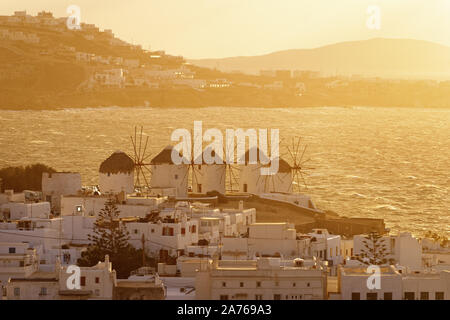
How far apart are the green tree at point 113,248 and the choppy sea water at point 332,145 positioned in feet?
72.4

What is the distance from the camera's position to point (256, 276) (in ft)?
87.9

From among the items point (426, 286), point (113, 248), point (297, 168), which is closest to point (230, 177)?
point (297, 168)

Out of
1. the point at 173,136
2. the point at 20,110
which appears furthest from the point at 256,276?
the point at 20,110

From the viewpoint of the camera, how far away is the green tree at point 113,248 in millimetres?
33094

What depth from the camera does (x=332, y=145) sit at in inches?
4702

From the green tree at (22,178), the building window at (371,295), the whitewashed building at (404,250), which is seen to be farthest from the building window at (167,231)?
the green tree at (22,178)

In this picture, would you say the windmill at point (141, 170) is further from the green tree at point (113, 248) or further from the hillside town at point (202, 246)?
the green tree at point (113, 248)

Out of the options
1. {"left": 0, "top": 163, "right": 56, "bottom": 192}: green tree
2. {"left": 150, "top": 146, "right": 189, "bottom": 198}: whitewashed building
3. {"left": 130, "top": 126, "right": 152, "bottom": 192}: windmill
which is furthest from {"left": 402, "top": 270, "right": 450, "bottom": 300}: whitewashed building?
{"left": 0, "top": 163, "right": 56, "bottom": 192}: green tree

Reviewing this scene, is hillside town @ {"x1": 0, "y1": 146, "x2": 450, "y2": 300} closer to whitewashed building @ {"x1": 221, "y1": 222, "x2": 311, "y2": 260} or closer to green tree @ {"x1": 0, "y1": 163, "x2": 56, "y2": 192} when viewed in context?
whitewashed building @ {"x1": 221, "y1": 222, "x2": 311, "y2": 260}

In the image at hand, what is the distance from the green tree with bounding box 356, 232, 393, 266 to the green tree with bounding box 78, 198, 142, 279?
534cm

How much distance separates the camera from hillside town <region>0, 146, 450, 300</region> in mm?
26828

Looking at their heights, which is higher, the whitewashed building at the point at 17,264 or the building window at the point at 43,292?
the whitewashed building at the point at 17,264

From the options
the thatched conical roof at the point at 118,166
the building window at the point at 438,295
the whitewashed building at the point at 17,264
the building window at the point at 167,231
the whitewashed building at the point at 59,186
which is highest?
the thatched conical roof at the point at 118,166

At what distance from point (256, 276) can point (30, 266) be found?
19.2 ft
